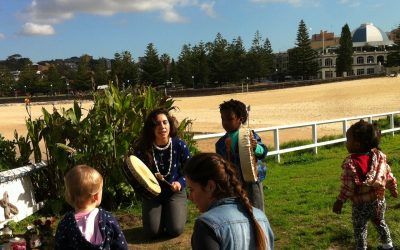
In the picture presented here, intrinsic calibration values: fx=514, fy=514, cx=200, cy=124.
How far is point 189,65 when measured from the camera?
110m

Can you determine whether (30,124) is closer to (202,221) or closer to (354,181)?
(354,181)

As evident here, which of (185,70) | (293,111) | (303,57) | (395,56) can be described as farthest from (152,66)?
(293,111)

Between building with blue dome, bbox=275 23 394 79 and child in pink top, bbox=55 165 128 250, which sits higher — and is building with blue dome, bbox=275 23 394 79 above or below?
above

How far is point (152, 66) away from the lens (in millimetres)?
105438

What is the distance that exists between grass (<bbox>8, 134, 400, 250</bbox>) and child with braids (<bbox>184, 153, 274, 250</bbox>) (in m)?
2.90

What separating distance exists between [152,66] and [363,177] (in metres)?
103

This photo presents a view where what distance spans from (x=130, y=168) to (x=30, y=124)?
240 centimetres

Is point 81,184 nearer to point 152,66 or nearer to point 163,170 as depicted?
point 163,170

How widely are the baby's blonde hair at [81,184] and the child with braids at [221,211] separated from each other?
2.27 ft

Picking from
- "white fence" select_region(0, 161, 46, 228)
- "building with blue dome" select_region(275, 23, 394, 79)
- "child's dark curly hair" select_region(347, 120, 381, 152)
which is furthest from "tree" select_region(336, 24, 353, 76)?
"child's dark curly hair" select_region(347, 120, 381, 152)

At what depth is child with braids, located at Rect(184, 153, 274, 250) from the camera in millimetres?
2150

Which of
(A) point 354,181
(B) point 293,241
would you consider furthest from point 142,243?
(A) point 354,181

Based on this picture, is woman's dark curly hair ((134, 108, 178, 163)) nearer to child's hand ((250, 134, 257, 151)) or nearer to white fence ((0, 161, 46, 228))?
child's hand ((250, 134, 257, 151))

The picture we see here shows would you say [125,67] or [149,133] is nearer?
[149,133]
